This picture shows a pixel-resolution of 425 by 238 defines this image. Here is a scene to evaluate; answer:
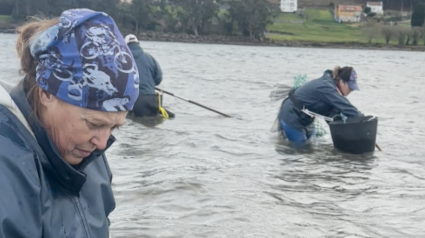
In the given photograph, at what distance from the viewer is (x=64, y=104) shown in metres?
2.12

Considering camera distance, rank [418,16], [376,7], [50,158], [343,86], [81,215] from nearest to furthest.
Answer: [50,158] < [81,215] < [343,86] < [418,16] < [376,7]

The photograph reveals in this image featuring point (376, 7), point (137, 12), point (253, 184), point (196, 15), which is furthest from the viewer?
point (376, 7)

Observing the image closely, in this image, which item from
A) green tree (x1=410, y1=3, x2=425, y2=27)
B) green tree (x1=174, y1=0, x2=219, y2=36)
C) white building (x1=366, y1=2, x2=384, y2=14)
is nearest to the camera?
green tree (x1=174, y1=0, x2=219, y2=36)

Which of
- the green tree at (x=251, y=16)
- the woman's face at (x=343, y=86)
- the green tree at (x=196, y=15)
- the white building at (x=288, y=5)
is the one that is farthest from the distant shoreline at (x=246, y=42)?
the woman's face at (x=343, y=86)

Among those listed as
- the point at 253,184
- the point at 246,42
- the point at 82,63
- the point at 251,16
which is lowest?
the point at 246,42

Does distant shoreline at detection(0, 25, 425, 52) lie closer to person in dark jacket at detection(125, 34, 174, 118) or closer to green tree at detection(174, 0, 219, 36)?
green tree at detection(174, 0, 219, 36)

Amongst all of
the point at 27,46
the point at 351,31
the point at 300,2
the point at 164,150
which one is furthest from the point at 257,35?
the point at 27,46

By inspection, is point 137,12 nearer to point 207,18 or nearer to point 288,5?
point 207,18

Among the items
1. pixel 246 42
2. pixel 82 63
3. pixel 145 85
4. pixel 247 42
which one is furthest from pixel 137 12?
pixel 82 63

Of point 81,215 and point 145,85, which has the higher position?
point 81,215

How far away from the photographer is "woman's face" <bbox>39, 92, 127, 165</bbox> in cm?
213

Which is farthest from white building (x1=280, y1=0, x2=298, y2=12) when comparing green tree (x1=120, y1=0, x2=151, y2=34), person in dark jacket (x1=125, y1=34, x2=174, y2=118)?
person in dark jacket (x1=125, y1=34, x2=174, y2=118)

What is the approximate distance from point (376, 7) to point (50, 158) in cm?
14744

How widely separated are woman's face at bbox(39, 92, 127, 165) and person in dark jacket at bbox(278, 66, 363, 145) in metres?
7.59
